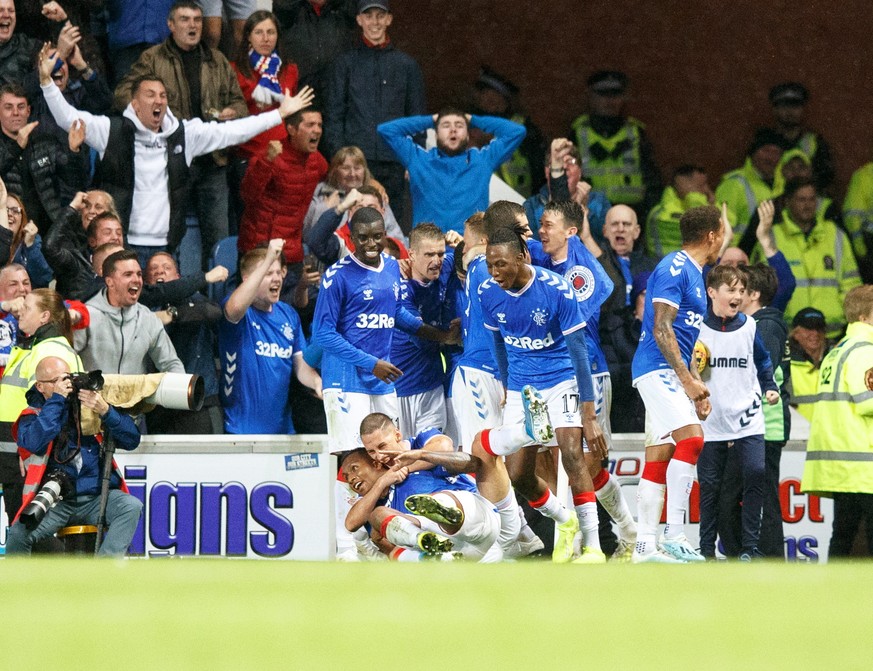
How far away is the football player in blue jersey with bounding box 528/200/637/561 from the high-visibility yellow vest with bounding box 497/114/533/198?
10.2ft

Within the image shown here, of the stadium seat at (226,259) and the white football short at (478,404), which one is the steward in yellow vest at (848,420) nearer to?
the white football short at (478,404)

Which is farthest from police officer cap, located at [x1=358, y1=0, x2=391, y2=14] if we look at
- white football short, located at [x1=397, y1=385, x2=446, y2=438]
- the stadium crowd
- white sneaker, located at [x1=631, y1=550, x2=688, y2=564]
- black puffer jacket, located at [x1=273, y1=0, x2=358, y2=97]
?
white sneaker, located at [x1=631, y1=550, x2=688, y2=564]

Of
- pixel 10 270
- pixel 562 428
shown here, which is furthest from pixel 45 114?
pixel 562 428

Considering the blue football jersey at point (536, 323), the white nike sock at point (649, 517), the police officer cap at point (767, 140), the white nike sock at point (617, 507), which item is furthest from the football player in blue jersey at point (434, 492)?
the police officer cap at point (767, 140)

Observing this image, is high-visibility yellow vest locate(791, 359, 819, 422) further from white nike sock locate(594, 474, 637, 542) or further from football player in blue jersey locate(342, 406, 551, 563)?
football player in blue jersey locate(342, 406, 551, 563)

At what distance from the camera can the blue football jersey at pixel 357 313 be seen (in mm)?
8953

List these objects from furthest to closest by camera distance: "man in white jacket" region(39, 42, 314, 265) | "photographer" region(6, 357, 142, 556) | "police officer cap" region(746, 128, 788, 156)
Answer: "police officer cap" region(746, 128, 788, 156), "man in white jacket" region(39, 42, 314, 265), "photographer" region(6, 357, 142, 556)

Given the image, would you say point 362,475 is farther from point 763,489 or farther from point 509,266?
point 763,489

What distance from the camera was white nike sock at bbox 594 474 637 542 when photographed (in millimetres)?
8523

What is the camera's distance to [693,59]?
14.3 m

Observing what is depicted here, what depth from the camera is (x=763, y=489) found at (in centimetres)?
884

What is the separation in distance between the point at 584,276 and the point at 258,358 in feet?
7.12

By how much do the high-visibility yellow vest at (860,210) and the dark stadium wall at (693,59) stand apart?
122 cm

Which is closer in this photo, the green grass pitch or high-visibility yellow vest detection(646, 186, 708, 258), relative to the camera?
the green grass pitch
